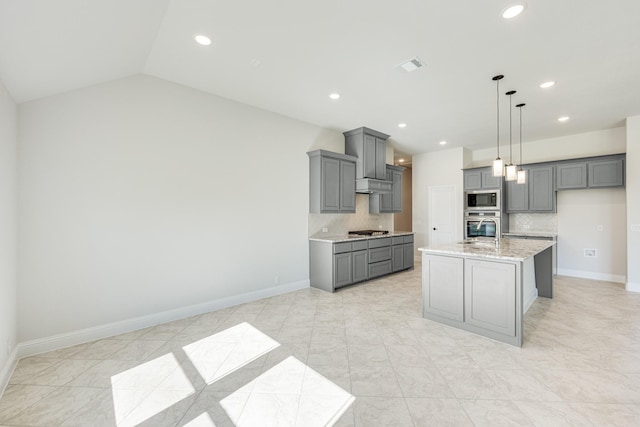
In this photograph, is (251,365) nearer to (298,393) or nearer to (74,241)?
(298,393)

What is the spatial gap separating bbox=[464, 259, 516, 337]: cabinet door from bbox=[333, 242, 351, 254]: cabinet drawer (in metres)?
2.06

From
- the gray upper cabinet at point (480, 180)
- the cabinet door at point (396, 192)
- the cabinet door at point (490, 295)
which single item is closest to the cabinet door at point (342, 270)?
the cabinet door at point (490, 295)

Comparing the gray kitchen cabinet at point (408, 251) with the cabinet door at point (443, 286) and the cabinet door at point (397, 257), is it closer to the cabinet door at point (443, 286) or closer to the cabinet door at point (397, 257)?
the cabinet door at point (397, 257)

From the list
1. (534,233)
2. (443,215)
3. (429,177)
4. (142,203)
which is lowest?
(534,233)

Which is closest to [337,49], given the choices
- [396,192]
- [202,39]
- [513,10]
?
[202,39]

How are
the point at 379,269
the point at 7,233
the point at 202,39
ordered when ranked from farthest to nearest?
the point at 379,269 → the point at 202,39 → the point at 7,233

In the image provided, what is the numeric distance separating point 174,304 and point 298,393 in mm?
2231

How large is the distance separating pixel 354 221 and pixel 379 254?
0.92 m

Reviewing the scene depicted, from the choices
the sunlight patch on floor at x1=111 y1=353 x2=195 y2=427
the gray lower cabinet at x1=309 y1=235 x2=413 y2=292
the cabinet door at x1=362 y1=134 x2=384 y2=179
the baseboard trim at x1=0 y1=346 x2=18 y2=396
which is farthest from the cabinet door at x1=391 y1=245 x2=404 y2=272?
the baseboard trim at x1=0 y1=346 x2=18 y2=396

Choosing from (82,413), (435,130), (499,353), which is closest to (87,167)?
(82,413)

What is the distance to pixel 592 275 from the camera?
5527 millimetres

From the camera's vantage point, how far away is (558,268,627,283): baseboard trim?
17.3 feet

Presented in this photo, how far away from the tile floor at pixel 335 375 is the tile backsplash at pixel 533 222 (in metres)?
2.92

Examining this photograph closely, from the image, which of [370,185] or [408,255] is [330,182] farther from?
[408,255]
